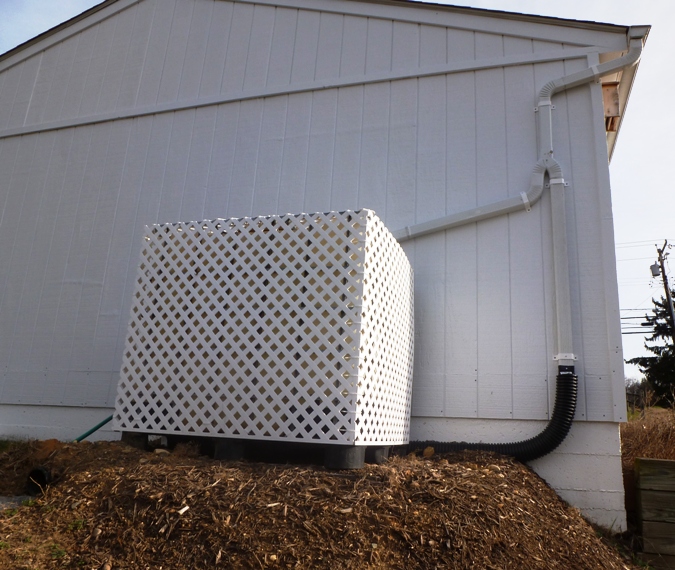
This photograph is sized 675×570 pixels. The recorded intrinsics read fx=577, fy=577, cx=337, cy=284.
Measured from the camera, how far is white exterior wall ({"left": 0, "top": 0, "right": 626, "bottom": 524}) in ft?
15.6

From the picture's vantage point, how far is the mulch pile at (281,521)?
2.62 m

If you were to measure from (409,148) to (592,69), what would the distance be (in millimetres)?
1730

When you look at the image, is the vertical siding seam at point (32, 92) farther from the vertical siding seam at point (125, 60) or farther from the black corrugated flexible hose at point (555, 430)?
the black corrugated flexible hose at point (555, 430)

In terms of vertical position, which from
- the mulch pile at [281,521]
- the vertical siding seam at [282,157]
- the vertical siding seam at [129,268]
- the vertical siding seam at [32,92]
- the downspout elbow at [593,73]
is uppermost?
the vertical siding seam at [32,92]

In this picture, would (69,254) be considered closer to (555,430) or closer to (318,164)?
(318,164)

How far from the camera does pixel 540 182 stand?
4.97 meters

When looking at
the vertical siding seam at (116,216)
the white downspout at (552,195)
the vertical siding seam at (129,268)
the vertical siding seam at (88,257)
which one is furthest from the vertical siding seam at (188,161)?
the white downspout at (552,195)

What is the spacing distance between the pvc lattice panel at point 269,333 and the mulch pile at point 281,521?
0.36 m

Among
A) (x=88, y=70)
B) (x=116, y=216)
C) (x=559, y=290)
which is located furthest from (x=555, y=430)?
(x=88, y=70)

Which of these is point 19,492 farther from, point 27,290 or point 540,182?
point 540,182

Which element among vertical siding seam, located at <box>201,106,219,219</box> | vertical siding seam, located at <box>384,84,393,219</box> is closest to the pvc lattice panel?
vertical siding seam, located at <box>384,84,393,219</box>

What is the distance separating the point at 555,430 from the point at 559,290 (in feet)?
3.62

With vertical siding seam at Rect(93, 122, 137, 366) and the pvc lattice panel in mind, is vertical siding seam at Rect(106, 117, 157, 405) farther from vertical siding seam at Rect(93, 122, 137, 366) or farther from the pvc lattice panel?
the pvc lattice panel

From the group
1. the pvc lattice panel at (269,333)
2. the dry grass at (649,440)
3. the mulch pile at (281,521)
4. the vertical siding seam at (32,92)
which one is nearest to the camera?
the mulch pile at (281,521)
